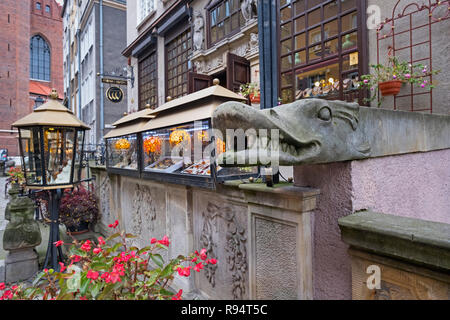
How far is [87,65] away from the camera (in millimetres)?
20922

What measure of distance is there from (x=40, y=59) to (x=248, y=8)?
44.7 metres

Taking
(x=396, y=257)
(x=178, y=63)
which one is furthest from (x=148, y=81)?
(x=396, y=257)

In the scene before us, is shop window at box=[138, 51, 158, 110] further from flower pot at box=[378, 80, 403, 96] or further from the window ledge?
flower pot at box=[378, 80, 403, 96]

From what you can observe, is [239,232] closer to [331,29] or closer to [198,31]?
[331,29]

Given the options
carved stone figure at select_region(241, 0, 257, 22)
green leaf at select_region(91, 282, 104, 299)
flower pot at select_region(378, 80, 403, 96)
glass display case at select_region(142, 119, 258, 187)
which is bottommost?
green leaf at select_region(91, 282, 104, 299)

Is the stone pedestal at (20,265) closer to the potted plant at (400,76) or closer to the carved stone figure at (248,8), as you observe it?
the potted plant at (400,76)

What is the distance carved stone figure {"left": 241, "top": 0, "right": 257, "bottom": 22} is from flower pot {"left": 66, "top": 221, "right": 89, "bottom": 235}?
6.65 metres

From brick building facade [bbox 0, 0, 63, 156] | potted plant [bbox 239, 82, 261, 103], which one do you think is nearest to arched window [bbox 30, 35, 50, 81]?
brick building facade [bbox 0, 0, 63, 156]

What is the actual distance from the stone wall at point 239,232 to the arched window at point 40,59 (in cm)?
4535

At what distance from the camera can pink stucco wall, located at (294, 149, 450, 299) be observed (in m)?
1.57

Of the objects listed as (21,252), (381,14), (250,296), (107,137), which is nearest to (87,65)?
(107,137)

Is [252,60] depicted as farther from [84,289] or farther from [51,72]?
[51,72]

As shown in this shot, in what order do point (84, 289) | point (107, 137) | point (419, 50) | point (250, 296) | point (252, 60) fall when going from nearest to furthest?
point (84, 289) → point (250, 296) → point (419, 50) → point (107, 137) → point (252, 60)
